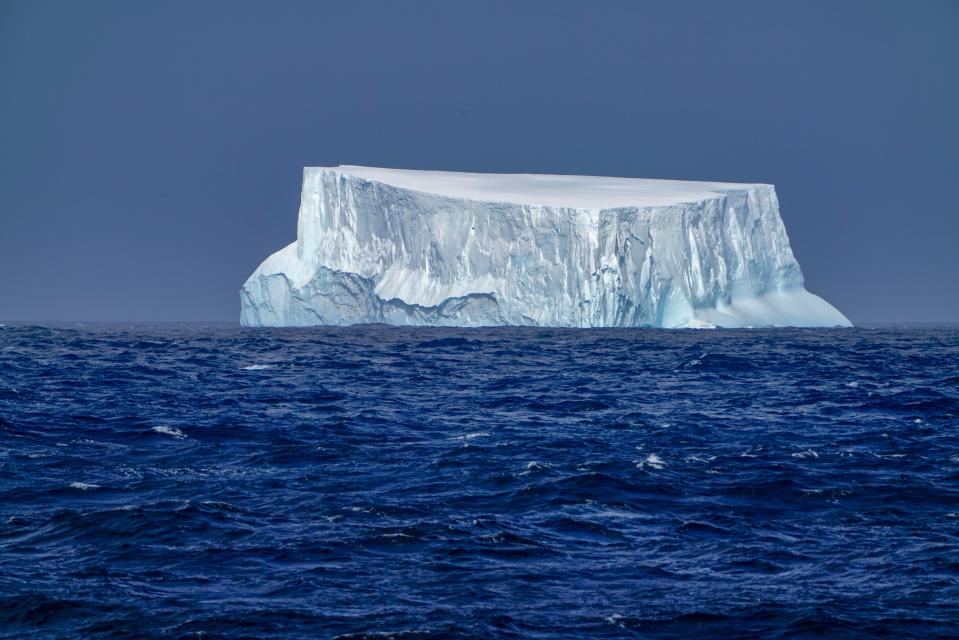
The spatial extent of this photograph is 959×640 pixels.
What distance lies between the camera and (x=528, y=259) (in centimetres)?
5694

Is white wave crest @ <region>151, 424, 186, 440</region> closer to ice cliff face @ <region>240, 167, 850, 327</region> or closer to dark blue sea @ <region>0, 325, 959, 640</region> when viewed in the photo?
dark blue sea @ <region>0, 325, 959, 640</region>

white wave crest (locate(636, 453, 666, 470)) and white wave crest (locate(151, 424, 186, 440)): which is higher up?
white wave crest (locate(636, 453, 666, 470))

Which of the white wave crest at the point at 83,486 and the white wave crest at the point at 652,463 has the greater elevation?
the white wave crest at the point at 652,463

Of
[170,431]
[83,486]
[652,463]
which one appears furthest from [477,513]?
[170,431]

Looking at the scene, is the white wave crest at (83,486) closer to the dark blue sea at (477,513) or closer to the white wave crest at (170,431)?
the dark blue sea at (477,513)

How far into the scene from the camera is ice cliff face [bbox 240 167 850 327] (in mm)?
56688

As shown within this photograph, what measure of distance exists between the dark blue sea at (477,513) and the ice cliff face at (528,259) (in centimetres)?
3196

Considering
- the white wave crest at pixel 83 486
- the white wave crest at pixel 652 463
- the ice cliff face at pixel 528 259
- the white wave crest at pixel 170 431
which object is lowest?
the white wave crest at pixel 83 486

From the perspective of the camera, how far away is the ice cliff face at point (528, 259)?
5669cm

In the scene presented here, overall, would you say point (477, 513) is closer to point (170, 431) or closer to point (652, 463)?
point (652, 463)

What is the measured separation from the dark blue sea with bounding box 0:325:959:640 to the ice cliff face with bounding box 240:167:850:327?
105ft

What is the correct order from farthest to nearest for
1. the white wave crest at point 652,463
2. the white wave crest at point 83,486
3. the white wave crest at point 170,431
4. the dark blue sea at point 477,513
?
the white wave crest at point 170,431 < the white wave crest at point 652,463 < the white wave crest at point 83,486 < the dark blue sea at point 477,513

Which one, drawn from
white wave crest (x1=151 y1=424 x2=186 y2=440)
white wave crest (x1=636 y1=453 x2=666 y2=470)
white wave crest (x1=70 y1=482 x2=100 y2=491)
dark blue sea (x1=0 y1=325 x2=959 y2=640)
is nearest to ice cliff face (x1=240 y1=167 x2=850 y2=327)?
dark blue sea (x1=0 y1=325 x2=959 y2=640)

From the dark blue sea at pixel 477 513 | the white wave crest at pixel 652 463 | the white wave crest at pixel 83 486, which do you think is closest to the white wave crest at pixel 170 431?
the dark blue sea at pixel 477 513
